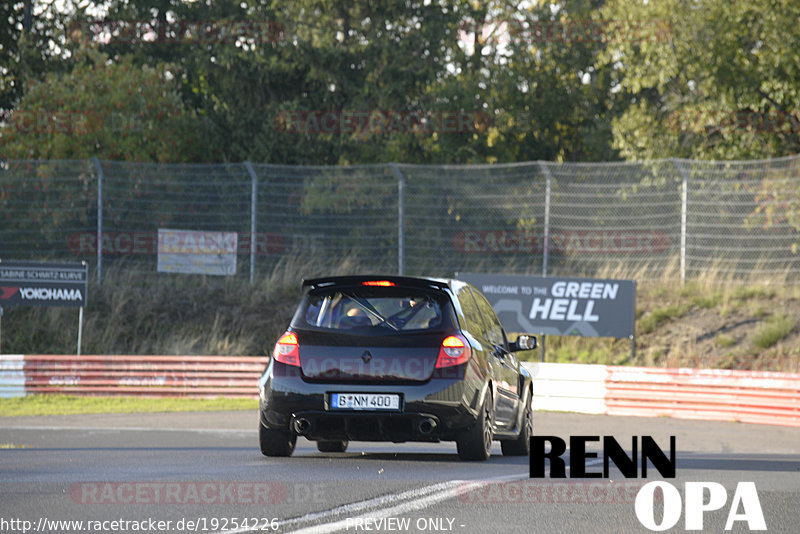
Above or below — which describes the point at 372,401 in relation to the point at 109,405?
above

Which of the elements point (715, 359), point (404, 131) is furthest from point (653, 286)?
point (404, 131)

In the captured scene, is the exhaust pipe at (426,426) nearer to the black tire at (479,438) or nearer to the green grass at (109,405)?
the black tire at (479,438)

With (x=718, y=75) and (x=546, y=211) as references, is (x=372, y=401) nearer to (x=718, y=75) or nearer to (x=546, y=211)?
(x=546, y=211)

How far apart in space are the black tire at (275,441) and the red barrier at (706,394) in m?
10.9

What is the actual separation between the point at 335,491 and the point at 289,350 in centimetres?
242

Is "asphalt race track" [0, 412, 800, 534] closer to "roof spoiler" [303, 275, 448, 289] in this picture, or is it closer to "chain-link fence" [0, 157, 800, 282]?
"roof spoiler" [303, 275, 448, 289]

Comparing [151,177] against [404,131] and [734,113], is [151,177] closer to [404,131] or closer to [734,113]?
[404,131]

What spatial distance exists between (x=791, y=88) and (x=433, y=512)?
22.3 meters

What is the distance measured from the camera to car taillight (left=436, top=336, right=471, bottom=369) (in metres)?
10.2

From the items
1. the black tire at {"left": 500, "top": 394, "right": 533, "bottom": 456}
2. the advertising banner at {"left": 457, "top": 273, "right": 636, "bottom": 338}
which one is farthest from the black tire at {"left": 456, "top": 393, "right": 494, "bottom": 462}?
the advertising banner at {"left": 457, "top": 273, "right": 636, "bottom": 338}

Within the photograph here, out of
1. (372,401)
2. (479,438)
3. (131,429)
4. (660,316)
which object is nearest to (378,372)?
(372,401)

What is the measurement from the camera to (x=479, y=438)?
10469 mm

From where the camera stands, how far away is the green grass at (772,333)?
84.0ft

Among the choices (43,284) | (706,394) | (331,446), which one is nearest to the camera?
(331,446)
